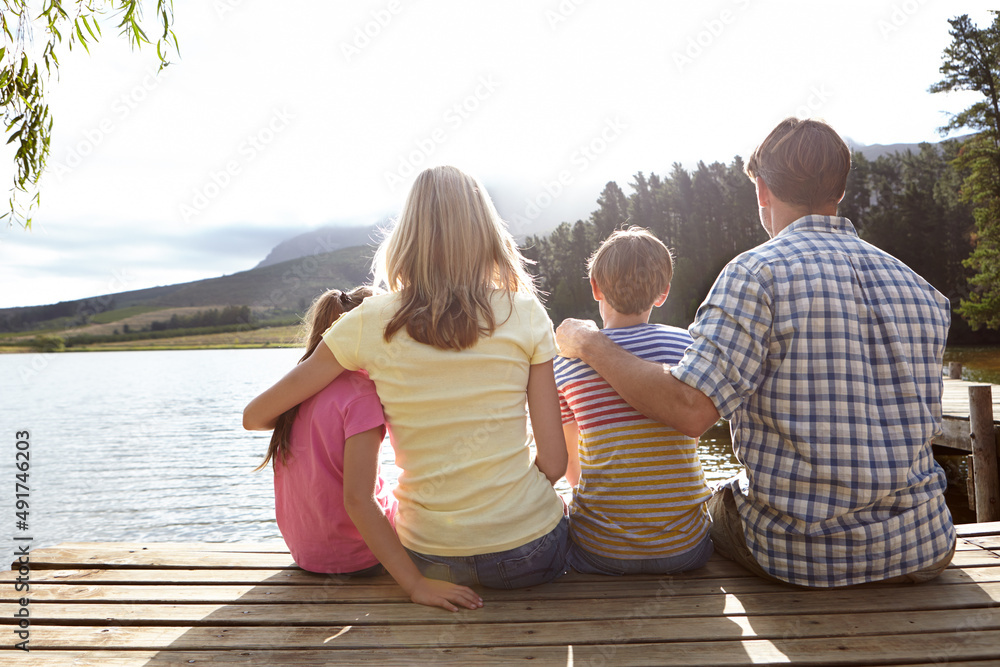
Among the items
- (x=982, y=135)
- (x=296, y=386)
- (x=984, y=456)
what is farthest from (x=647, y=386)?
(x=982, y=135)

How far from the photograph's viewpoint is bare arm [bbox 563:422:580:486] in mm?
2906

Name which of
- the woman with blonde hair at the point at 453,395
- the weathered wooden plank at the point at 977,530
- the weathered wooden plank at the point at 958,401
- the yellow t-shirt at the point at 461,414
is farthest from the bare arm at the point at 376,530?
the weathered wooden plank at the point at 958,401

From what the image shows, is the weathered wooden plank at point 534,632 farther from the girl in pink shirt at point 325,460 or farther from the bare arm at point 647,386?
the bare arm at point 647,386

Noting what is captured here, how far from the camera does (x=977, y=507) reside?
7.14 metres

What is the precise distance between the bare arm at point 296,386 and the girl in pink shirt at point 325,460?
0.34ft

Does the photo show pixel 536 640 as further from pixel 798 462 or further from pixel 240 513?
pixel 240 513

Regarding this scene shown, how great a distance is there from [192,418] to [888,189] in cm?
4785

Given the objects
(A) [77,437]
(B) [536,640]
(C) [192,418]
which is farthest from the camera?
(C) [192,418]

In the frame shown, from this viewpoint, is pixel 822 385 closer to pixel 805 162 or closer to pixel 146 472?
pixel 805 162

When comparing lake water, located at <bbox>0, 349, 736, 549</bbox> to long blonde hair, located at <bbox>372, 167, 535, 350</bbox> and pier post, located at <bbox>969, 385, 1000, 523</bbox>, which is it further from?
long blonde hair, located at <bbox>372, 167, 535, 350</bbox>

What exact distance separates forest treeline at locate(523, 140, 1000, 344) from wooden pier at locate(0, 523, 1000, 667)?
118ft

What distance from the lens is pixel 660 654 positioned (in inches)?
79.7

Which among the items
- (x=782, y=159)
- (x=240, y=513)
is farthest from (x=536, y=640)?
(x=240, y=513)

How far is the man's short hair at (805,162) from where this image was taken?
7.64 ft
